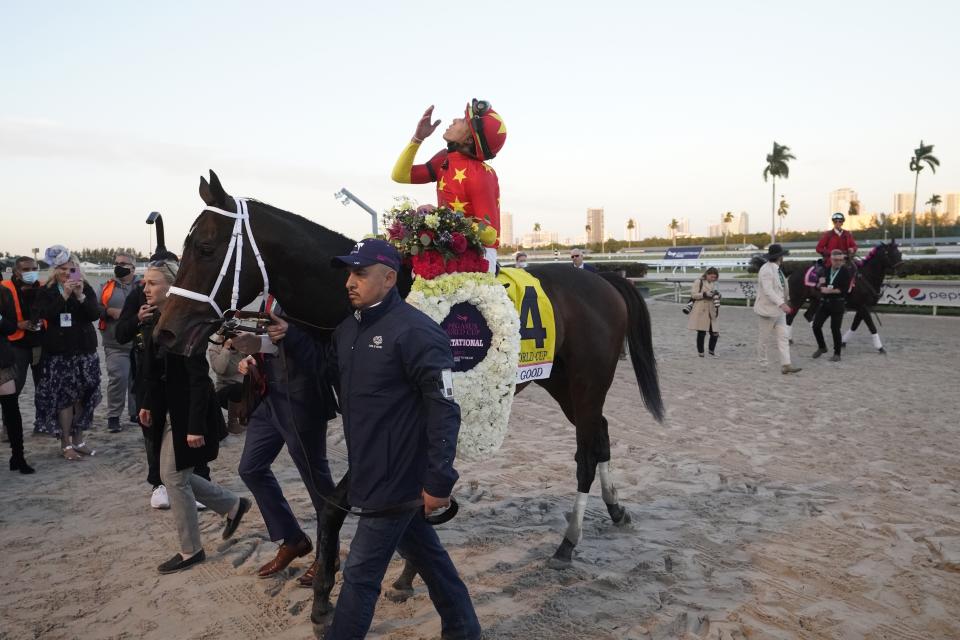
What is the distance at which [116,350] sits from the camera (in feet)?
25.7

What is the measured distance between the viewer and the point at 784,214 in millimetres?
95438

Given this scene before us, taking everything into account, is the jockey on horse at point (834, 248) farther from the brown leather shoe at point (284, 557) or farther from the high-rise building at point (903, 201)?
the high-rise building at point (903, 201)

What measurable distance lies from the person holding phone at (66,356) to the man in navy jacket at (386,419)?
17.4 ft

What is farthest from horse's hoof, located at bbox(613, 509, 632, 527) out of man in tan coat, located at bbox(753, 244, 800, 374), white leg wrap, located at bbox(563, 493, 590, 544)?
man in tan coat, located at bbox(753, 244, 800, 374)

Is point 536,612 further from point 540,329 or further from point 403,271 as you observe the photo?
point 403,271

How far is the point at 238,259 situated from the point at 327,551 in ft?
5.25

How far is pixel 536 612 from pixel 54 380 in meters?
5.80

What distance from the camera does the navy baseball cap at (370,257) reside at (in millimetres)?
2730

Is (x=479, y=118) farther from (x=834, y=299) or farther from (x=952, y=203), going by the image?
(x=952, y=203)

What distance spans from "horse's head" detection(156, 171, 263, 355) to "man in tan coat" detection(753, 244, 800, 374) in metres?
9.85

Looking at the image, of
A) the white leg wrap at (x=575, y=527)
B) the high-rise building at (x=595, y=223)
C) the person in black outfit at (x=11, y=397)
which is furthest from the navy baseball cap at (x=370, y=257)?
the high-rise building at (x=595, y=223)

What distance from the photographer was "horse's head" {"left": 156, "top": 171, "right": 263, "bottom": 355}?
318 cm

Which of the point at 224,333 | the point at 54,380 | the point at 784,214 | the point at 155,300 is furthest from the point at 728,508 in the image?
the point at 784,214

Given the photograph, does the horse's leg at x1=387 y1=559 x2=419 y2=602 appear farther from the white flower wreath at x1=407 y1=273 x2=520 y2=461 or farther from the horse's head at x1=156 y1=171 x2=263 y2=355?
the horse's head at x1=156 y1=171 x2=263 y2=355
